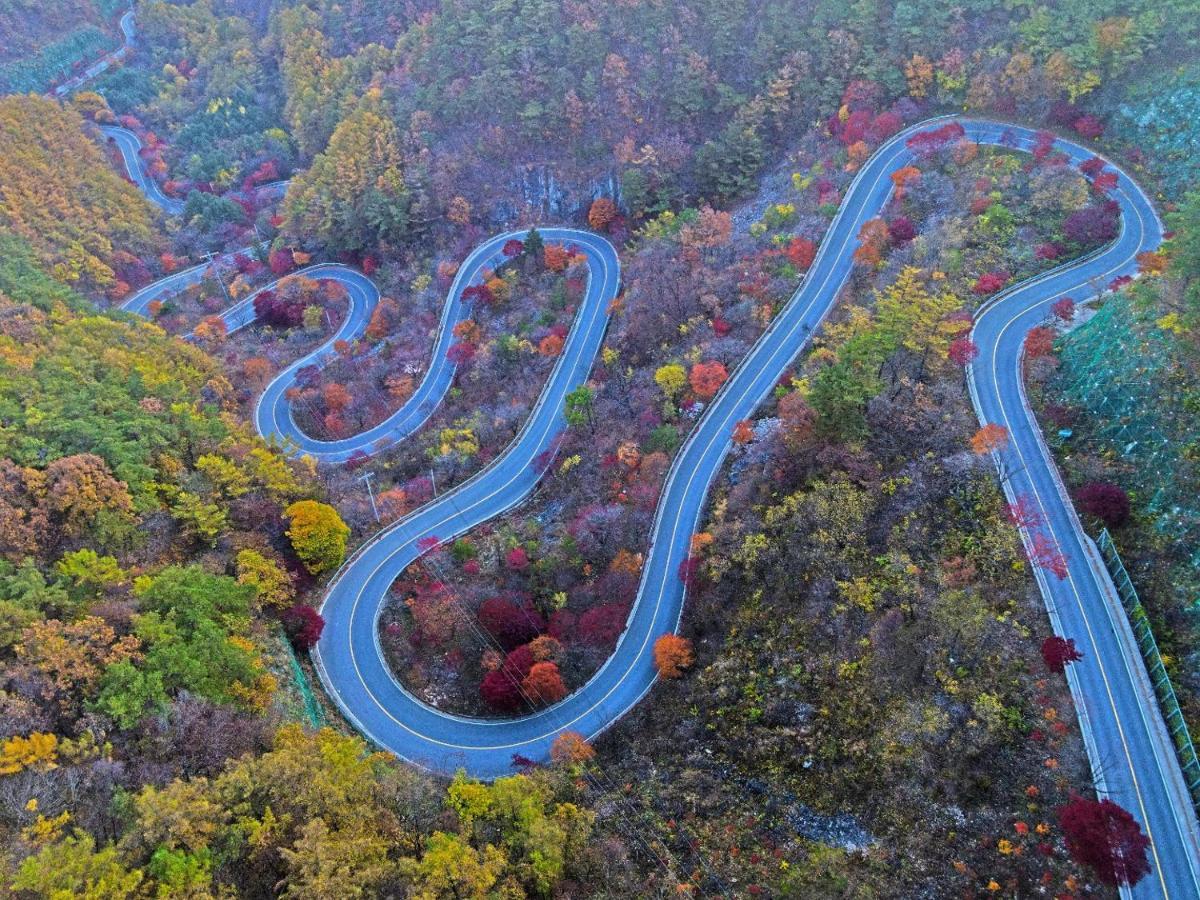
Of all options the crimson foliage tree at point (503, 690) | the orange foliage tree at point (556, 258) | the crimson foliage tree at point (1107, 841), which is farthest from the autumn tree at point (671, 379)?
the crimson foliage tree at point (1107, 841)

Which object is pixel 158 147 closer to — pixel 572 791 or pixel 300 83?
pixel 300 83

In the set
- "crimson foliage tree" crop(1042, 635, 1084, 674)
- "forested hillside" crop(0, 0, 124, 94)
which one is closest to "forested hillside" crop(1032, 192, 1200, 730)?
"crimson foliage tree" crop(1042, 635, 1084, 674)

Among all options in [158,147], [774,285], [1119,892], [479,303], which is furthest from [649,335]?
[158,147]

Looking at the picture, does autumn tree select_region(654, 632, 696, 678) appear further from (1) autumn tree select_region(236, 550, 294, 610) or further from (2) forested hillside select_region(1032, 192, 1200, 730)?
(1) autumn tree select_region(236, 550, 294, 610)

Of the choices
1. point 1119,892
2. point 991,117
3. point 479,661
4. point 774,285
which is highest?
point 991,117

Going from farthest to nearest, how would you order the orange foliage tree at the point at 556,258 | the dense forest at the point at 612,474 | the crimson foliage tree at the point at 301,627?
the orange foliage tree at the point at 556,258 < the crimson foliage tree at the point at 301,627 < the dense forest at the point at 612,474

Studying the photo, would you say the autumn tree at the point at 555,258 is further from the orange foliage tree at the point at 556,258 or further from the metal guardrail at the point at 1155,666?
the metal guardrail at the point at 1155,666
